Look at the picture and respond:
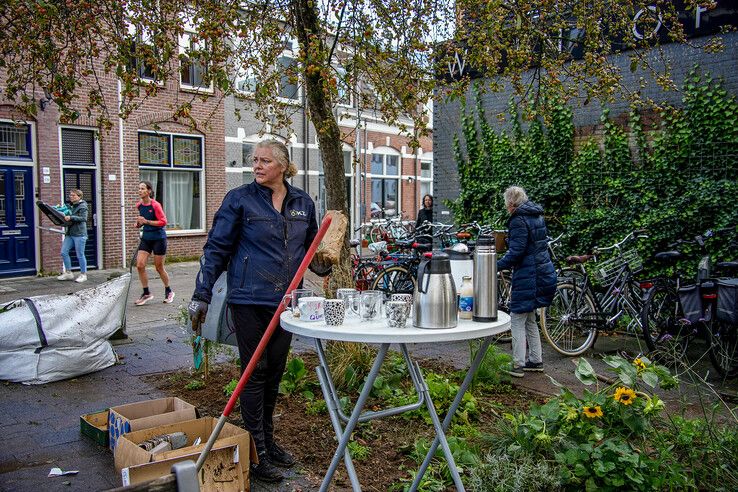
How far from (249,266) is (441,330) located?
4.96ft

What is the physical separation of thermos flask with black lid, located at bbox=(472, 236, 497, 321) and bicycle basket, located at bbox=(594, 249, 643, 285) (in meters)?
5.41

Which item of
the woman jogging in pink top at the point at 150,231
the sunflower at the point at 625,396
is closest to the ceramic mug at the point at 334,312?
the sunflower at the point at 625,396

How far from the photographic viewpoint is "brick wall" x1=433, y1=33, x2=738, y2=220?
26.8 ft

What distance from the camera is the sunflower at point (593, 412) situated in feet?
11.2

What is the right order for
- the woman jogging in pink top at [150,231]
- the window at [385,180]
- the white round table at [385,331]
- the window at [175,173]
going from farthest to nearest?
the window at [385,180], the window at [175,173], the woman jogging in pink top at [150,231], the white round table at [385,331]

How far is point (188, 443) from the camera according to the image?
3.80 meters

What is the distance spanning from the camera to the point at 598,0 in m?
6.31

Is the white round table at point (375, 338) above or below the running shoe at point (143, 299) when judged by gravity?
above

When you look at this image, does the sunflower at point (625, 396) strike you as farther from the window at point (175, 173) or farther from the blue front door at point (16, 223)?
the window at point (175, 173)

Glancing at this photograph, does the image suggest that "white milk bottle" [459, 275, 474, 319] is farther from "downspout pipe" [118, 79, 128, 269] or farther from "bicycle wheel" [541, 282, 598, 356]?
"downspout pipe" [118, 79, 128, 269]

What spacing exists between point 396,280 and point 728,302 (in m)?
5.19

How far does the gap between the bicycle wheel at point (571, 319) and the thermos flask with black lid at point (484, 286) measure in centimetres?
444

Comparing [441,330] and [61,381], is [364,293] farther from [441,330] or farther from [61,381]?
[61,381]

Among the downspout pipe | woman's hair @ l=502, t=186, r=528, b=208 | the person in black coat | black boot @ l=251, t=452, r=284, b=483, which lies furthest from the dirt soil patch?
the downspout pipe
